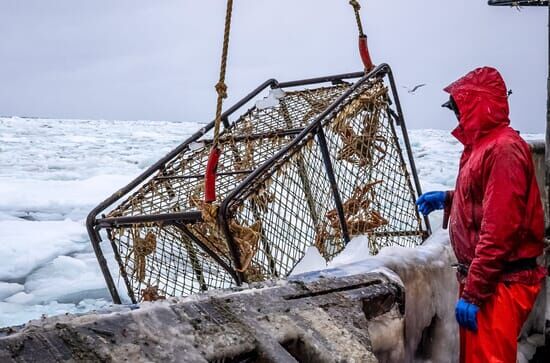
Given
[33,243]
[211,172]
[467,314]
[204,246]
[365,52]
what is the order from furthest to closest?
[33,243] → [365,52] → [204,246] → [211,172] → [467,314]

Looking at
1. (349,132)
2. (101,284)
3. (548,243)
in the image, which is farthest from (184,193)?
(101,284)

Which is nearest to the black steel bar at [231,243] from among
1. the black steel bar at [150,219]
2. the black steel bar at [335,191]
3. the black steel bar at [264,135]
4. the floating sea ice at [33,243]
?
the black steel bar at [150,219]

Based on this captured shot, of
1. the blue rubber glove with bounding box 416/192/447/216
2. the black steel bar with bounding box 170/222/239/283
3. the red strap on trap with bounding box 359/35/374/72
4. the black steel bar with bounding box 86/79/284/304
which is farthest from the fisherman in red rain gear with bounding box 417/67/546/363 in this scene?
the black steel bar with bounding box 86/79/284/304

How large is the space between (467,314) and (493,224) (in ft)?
1.03

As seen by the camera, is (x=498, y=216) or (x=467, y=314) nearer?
(x=498, y=216)

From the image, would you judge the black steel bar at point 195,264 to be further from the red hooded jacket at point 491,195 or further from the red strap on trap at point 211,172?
the red hooded jacket at point 491,195

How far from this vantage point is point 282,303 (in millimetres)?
1481

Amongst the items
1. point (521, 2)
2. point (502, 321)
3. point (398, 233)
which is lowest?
point (398, 233)

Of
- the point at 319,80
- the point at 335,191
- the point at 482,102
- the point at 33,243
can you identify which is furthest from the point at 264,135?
the point at 33,243

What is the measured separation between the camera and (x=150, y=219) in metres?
2.58

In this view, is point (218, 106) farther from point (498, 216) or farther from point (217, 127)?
point (498, 216)

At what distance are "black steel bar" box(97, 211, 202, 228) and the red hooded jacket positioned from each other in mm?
1024

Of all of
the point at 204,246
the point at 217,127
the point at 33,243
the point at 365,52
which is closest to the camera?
the point at 217,127

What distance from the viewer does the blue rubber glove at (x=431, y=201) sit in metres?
2.54
